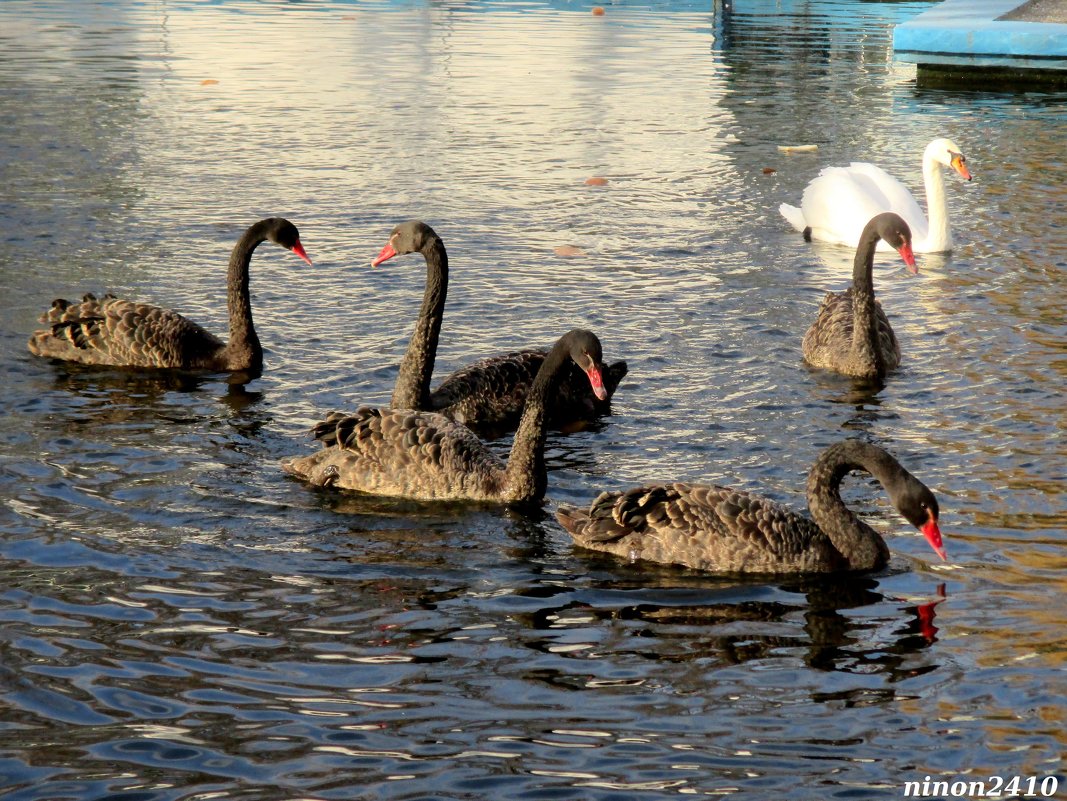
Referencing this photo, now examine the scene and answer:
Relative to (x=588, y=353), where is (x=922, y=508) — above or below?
below

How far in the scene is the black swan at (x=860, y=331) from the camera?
9969mm

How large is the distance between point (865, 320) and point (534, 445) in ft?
10.4

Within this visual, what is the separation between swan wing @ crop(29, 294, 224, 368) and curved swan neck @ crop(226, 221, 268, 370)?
17cm

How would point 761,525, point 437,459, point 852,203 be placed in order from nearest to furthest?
point 761,525 < point 437,459 < point 852,203

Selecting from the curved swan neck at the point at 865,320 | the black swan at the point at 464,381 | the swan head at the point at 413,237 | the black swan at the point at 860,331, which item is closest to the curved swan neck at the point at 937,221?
the black swan at the point at 860,331

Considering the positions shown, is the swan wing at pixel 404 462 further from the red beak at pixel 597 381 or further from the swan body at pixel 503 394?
the swan body at pixel 503 394

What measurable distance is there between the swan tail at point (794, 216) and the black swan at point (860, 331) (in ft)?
10.6

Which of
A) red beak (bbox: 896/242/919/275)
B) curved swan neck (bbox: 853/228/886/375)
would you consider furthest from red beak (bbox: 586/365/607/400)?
red beak (bbox: 896/242/919/275)

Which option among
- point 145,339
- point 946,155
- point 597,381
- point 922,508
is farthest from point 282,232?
point 946,155

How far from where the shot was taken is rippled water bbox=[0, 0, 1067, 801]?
534cm

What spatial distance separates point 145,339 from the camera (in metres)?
9.96

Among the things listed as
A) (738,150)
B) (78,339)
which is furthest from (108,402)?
Answer: (738,150)

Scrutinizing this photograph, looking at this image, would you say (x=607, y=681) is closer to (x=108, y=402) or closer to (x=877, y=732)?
(x=877, y=732)

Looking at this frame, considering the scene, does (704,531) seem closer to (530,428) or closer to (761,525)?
(761,525)
